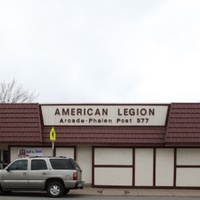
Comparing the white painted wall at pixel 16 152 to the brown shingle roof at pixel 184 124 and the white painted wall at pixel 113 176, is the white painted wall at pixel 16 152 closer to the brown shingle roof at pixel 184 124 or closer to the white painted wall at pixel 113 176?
the white painted wall at pixel 113 176

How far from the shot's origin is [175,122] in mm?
20859

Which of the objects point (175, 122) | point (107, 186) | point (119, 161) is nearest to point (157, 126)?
point (175, 122)

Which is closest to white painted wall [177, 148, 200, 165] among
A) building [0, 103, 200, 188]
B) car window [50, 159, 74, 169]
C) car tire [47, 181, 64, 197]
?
building [0, 103, 200, 188]

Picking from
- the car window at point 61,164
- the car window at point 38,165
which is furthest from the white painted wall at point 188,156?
the car window at point 38,165

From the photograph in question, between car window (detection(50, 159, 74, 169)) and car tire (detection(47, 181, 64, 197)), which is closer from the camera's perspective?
car tire (detection(47, 181, 64, 197))

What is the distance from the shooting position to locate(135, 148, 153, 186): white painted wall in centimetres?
2117

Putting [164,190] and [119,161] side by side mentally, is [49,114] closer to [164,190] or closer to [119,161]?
[119,161]

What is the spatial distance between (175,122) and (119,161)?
3.51 meters

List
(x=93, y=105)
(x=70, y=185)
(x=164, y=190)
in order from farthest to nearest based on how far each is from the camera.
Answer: (x=93, y=105), (x=164, y=190), (x=70, y=185)

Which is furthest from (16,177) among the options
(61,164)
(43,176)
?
(61,164)

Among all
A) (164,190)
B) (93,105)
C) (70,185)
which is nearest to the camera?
(70,185)

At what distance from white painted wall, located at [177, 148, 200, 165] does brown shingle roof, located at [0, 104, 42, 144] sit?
23.7 feet

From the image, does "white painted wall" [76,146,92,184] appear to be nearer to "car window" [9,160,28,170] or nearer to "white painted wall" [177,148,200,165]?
"white painted wall" [177,148,200,165]

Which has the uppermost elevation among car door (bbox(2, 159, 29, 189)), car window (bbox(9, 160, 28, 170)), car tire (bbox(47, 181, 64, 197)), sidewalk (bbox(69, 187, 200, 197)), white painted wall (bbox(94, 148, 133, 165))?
white painted wall (bbox(94, 148, 133, 165))
